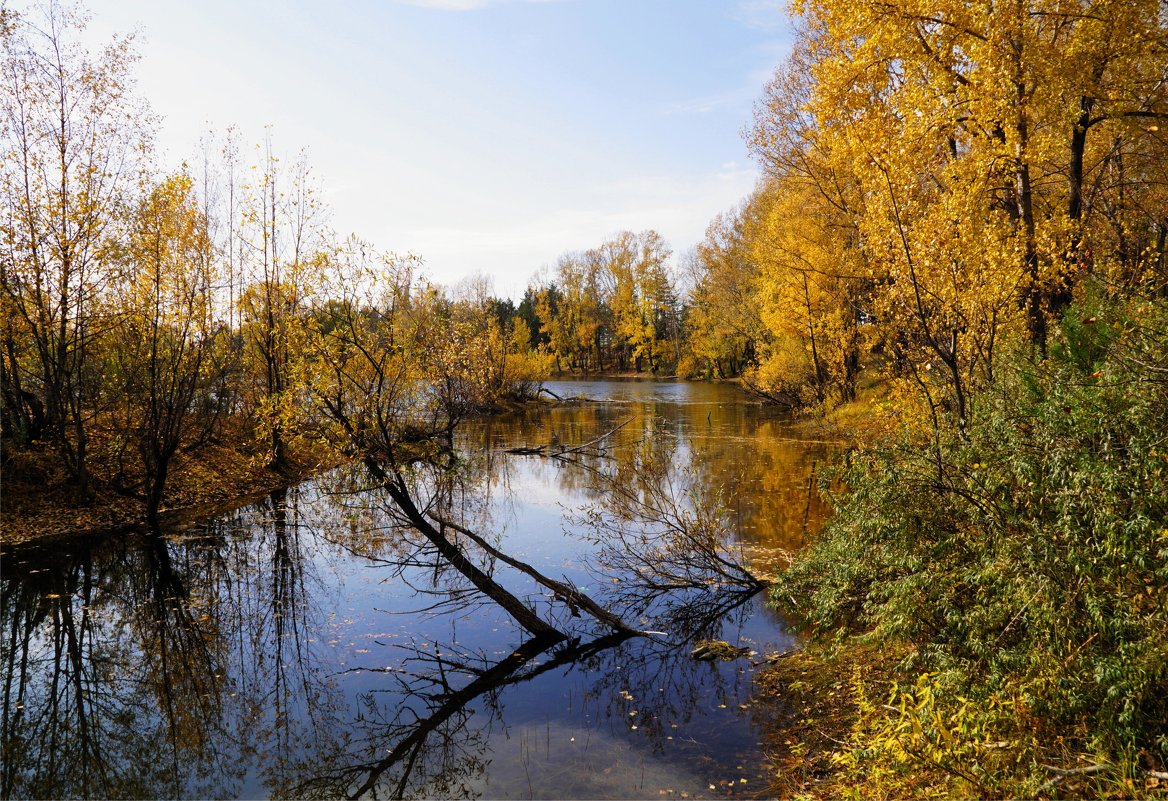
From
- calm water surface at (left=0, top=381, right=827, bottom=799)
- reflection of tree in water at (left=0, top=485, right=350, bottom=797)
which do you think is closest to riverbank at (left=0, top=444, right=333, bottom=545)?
calm water surface at (left=0, top=381, right=827, bottom=799)

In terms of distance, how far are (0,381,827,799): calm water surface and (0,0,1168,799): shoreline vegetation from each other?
1148 mm

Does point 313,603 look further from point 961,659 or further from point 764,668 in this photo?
point 961,659

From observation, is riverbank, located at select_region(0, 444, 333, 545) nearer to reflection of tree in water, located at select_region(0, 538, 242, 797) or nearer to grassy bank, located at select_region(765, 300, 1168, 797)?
reflection of tree in water, located at select_region(0, 538, 242, 797)

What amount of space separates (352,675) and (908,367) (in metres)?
10.0

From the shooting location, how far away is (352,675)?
7.61 m

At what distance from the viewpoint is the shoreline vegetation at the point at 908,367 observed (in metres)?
4.39

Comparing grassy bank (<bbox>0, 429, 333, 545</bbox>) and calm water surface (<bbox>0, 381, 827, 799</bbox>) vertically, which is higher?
grassy bank (<bbox>0, 429, 333, 545</bbox>)

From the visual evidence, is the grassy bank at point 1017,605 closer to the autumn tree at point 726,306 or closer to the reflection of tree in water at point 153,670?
the reflection of tree in water at point 153,670

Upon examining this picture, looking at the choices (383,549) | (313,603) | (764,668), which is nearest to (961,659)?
(764,668)

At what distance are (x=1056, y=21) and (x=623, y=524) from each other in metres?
11.7

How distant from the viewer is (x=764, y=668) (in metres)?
7.34

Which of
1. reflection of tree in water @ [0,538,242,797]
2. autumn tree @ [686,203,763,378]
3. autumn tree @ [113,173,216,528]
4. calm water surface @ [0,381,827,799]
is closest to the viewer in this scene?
calm water surface @ [0,381,827,799]

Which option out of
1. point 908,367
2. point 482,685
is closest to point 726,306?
point 908,367

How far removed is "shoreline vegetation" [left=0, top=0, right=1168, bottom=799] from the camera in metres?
4.39
